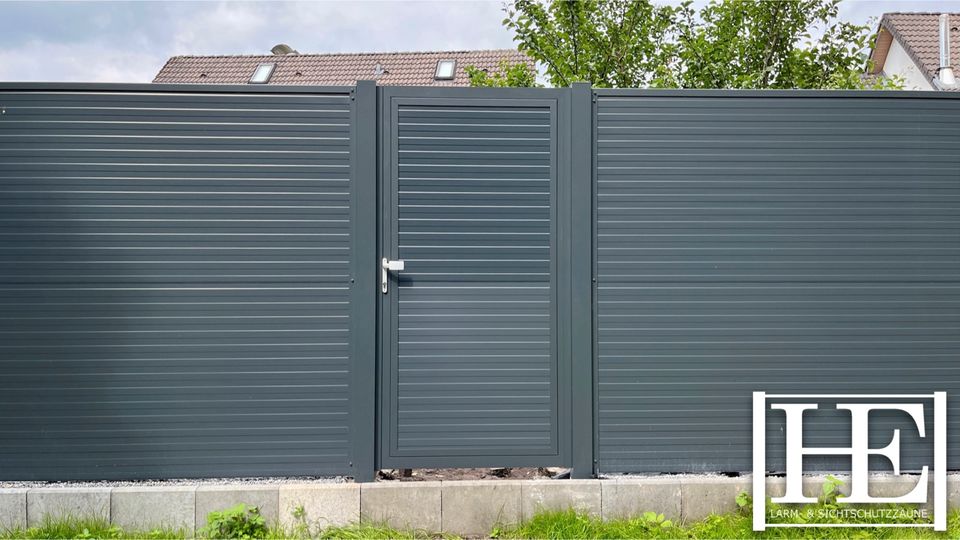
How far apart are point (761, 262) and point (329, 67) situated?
14.4m

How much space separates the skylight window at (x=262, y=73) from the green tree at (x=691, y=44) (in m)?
10.9

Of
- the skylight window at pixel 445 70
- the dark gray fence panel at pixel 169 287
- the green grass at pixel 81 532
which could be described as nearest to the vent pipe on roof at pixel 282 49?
the skylight window at pixel 445 70

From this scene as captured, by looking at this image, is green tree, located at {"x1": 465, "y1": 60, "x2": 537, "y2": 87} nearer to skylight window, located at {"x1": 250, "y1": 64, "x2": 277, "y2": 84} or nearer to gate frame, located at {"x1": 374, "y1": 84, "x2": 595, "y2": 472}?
gate frame, located at {"x1": 374, "y1": 84, "x2": 595, "y2": 472}

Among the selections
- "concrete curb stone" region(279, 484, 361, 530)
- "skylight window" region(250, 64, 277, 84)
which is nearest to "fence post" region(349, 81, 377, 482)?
"concrete curb stone" region(279, 484, 361, 530)

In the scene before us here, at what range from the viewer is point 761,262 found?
3467 mm

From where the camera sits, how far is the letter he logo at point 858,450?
131 inches

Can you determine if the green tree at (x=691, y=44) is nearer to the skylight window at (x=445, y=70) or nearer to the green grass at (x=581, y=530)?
the green grass at (x=581, y=530)

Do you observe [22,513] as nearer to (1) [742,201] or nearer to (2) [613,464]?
(2) [613,464]

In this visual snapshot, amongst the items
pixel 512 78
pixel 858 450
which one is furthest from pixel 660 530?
pixel 512 78

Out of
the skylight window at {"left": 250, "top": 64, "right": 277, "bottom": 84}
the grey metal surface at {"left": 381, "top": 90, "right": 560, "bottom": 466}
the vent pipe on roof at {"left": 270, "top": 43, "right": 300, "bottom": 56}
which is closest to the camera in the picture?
the grey metal surface at {"left": 381, "top": 90, "right": 560, "bottom": 466}

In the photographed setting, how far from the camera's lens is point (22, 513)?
3170 millimetres

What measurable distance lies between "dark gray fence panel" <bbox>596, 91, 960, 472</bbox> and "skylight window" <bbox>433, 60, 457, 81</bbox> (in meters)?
12.5

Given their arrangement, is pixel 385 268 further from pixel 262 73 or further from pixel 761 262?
pixel 262 73

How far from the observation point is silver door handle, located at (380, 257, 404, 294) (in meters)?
3.33
